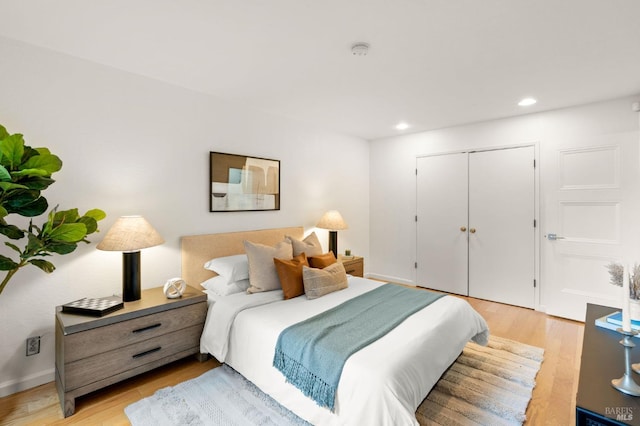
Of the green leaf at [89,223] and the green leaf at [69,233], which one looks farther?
the green leaf at [89,223]

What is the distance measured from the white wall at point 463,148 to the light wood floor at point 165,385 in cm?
108

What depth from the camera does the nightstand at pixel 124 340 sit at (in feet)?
6.31

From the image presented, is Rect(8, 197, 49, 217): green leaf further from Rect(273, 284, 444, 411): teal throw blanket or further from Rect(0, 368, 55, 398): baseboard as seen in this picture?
Rect(273, 284, 444, 411): teal throw blanket

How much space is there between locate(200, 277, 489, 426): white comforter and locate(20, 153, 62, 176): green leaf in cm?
144

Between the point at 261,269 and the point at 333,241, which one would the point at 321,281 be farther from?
the point at 333,241

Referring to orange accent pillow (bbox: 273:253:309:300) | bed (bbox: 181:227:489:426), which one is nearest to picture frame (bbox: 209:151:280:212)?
bed (bbox: 181:227:489:426)

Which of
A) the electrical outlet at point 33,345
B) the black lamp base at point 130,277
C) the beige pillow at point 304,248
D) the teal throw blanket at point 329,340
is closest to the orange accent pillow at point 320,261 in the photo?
the beige pillow at point 304,248

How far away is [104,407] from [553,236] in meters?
4.52

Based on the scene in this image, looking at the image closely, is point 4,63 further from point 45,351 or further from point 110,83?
point 45,351

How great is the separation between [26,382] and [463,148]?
16.5 feet

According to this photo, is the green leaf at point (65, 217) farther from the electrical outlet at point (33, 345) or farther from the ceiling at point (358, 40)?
the ceiling at point (358, 40)

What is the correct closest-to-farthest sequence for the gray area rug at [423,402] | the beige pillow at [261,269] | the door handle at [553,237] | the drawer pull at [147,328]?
the gray area rug at [423,402]
the drawer pull at [147,328]
the beige pillow at [261,269]
the door handle at [553,237]

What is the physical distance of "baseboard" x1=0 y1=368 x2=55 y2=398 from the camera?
6.84 ft

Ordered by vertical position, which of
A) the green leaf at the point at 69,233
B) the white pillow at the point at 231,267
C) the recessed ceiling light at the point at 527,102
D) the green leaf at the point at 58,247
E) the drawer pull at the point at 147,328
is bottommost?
the drawer pull at the point at 147,328
